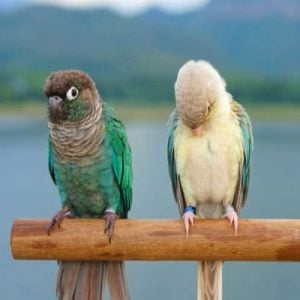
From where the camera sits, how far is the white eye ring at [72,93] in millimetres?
1928

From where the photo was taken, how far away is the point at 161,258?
69.6 inches

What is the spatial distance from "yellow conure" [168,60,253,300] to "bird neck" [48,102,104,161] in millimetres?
233

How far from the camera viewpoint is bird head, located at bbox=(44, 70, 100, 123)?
1.89 metres

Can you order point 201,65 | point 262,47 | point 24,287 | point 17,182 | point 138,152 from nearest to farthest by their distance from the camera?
point 201,65
point 24,287
point 17,182
point 138,152
point 262,47

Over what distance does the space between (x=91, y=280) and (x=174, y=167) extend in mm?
457

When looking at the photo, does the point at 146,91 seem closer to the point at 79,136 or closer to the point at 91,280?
the point at 79,136

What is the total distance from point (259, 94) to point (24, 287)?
2412 cm

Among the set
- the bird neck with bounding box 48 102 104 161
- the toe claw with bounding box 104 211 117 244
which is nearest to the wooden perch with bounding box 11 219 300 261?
the toe claw with bounding box 104 211 117 244

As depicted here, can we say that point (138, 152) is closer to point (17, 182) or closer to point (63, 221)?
point (17, 182)

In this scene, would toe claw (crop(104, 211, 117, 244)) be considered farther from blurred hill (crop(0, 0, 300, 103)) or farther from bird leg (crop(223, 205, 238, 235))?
blurred hill (crop(0, 0, 300, 103))

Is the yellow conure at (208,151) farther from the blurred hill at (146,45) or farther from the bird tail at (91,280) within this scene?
the blurred hill at (146,45)

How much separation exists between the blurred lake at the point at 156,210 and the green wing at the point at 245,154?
93cm

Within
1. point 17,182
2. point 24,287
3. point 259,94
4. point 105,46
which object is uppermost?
point 105,46

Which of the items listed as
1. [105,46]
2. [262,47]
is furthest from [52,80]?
[262,47]
